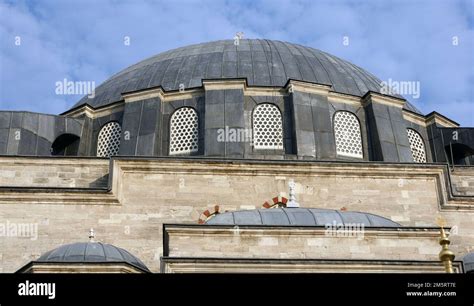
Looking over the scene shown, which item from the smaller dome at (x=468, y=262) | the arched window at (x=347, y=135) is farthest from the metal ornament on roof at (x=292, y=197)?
the smaller dome at (x=468, y=262)

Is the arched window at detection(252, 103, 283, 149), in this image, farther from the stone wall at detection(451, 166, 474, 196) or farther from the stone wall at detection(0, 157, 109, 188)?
the stone wall at detection(451, 166, 474, 196)

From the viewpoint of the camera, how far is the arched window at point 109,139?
1042 inches

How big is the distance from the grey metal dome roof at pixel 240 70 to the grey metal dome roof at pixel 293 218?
737 centimetres

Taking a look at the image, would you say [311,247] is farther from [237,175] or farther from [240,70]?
[240,70]

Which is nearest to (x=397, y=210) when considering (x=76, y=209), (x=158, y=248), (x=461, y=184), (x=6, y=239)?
(x=461, y=184)

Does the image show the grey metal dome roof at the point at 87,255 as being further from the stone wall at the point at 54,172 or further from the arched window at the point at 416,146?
the arched window at the point at 416,146

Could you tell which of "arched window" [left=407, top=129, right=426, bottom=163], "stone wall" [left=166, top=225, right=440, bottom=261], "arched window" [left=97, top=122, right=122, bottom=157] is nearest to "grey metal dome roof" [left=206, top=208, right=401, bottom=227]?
"stone wall" [left=166, top=225, right=440, bottom=261]

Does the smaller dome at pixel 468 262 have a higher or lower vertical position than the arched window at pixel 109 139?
lower

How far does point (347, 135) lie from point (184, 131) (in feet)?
15.7

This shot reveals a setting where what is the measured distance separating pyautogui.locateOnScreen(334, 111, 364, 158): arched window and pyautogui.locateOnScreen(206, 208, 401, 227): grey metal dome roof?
5298 millimetres

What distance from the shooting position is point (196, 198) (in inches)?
910

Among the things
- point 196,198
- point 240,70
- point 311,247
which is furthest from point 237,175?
point 240,70
